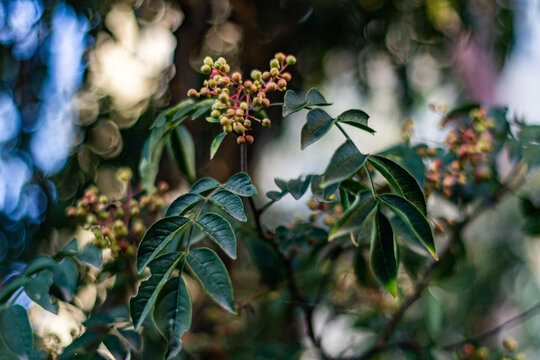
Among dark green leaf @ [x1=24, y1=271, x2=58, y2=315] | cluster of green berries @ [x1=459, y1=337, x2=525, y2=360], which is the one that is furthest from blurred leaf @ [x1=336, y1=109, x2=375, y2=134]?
cluster of green berries @ [x1=459, y1=337, x2=525, y2=360]

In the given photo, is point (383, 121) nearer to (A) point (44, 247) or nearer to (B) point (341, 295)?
(B) point (341, 295)

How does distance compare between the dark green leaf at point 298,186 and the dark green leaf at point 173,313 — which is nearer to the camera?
the dark green leaf at point 173,313

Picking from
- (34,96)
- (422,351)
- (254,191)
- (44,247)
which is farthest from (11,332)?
(34,96)

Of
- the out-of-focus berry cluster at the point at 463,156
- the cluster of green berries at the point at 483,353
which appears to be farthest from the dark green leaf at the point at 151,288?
the cluster of green berries at the point at 483,353

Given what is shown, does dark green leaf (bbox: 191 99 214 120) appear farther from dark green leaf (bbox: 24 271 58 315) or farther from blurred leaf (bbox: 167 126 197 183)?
dark green leaf (bbox: 24 271 58 315)

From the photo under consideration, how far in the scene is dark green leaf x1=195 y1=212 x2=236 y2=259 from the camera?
2.11 ft

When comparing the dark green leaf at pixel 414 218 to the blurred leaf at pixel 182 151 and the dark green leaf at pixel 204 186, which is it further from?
the blurred leaf at pixel 182 151

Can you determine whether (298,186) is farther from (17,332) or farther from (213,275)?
(17,332)

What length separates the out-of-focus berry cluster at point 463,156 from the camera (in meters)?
1.08

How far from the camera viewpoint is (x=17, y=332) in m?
0.72

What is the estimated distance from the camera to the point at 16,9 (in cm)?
157

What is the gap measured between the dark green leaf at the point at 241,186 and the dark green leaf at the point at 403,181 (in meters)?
0.17

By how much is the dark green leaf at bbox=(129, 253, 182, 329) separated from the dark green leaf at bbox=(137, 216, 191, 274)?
14 millimetres

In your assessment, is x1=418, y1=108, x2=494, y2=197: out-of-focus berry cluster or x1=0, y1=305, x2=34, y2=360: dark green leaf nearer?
x1=0, y1=305, x2=34, y2=360: dark green leaf
